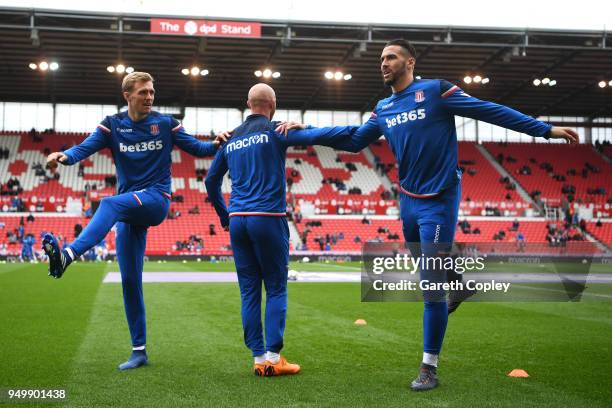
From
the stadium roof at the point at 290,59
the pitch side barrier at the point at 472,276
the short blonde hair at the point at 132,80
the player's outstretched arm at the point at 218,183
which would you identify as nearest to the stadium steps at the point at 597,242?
the pitch side barrier at the point at 472,276

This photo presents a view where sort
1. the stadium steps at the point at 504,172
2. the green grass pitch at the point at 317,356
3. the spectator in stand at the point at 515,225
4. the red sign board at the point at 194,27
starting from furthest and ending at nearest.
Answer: the stadium steps at the point at 504,172 → the spectator in stand at the point at 515,225 → the red sign board at the point at 194,27 → the green grass pitch at the point at 317,356

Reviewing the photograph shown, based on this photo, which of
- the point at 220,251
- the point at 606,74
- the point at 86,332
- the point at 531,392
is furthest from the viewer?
the point at 606,74

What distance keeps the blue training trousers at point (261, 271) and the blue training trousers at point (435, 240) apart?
3.70ft

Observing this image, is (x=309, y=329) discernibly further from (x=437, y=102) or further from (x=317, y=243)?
(x=317, y=243)

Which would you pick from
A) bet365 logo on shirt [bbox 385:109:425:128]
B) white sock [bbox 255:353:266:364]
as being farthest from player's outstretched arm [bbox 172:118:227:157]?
white sock [bbox 255:353:266:364]

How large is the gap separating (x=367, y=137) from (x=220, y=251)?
30.0 metres

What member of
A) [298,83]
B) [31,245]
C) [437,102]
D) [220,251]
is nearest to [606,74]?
[298,83]

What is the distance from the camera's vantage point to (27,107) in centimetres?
4497

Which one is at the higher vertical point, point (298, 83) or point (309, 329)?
point (298, 83)

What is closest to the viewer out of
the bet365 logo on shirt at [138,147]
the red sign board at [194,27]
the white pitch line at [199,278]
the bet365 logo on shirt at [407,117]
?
the bet365 logo on shirt at [407,117]

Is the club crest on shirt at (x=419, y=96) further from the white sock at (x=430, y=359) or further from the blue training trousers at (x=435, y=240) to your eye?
Answer: the white sock at (x=430, y=359)

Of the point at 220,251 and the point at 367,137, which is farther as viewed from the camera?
the point at 220,251

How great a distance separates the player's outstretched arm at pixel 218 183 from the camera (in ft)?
17.1

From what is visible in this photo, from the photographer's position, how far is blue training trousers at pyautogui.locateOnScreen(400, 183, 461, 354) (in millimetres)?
4434
